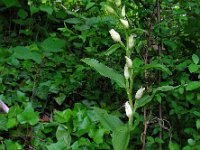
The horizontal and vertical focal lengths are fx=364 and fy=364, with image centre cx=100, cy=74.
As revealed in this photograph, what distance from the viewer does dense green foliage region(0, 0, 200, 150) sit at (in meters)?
1.53

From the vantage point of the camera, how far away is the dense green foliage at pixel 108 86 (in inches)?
60.2

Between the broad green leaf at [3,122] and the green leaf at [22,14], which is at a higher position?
the green leaf at [22,14]

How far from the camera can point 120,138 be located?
130 cm

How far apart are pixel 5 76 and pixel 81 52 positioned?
2.34 ft

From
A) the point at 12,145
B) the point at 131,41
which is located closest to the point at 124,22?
the point at 131,41

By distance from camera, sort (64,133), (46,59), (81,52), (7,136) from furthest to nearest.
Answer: (81,52) → (46,59) → (7,136) → (64,133)

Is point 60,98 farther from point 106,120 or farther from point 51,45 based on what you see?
point 106,120

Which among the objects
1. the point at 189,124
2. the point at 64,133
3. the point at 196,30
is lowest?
the point at 189,124

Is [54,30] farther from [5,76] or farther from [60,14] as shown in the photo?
[5,76]

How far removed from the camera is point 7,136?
5.63 feet

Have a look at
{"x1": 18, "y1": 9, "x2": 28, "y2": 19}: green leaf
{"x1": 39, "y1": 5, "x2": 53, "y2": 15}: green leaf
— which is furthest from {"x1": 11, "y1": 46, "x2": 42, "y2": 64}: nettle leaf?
{"x1": 18, "y1": 9, "x2": 28, "y2": 19}: green leaf

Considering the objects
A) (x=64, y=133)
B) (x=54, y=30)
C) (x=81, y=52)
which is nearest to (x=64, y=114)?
(x=64, y=133)

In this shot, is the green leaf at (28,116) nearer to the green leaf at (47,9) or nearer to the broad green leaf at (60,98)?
the broad green leaf at (60,98)

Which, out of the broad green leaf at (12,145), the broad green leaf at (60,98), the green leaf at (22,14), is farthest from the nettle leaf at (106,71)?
the green leaf at (22,14)
